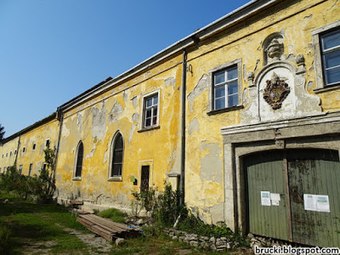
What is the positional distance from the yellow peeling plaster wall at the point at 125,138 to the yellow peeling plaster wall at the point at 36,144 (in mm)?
3916

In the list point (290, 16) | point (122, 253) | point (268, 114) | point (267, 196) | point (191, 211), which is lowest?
point (122, 253)

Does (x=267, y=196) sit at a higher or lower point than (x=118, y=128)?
lower

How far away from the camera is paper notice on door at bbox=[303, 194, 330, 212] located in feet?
19.4

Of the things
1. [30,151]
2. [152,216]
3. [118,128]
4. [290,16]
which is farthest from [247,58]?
[30,151]

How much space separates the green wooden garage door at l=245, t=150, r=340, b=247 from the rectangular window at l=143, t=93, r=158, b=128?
192 inches

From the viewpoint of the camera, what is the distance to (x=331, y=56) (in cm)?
640

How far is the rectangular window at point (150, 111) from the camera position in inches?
435

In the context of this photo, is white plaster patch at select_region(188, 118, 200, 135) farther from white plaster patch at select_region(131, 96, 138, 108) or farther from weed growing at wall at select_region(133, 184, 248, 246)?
white plaster patch at select_region(131, 96, 138, 108)

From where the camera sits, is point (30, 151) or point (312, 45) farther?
point (30, 151)

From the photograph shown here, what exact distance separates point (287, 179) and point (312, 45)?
3.46 metres

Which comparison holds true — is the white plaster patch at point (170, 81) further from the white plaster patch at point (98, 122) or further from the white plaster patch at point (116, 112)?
the white plaster patch at point (98, 122)

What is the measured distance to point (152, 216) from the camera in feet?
30.2

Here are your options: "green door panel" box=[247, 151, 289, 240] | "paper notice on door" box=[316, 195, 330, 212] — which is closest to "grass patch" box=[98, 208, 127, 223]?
"green door panel" box=[247, 151, 289, 240]

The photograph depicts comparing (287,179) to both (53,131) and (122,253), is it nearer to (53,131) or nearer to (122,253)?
(122,253)
